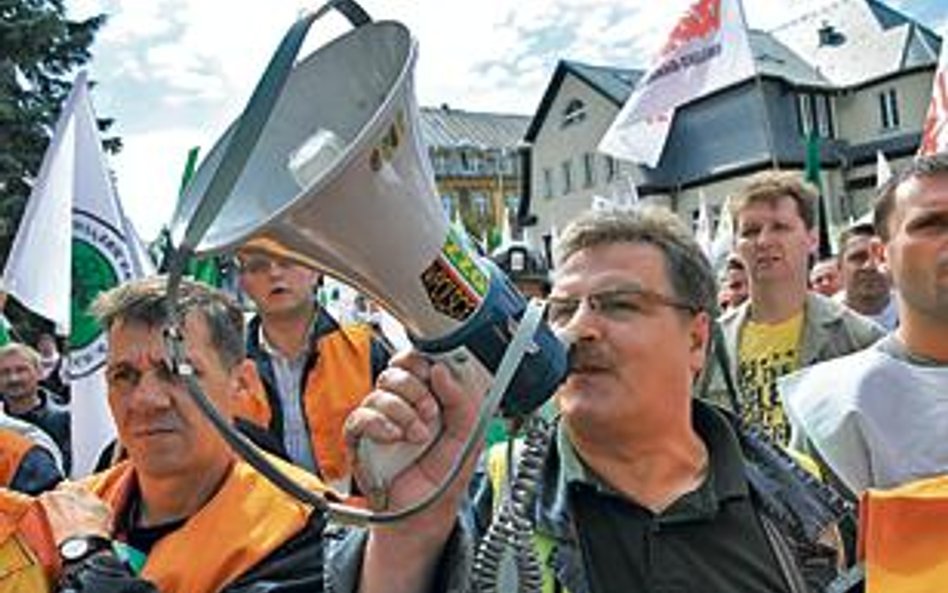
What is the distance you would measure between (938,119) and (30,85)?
1778 centimetres

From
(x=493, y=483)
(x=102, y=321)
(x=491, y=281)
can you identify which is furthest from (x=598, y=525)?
(x=102, y=321)

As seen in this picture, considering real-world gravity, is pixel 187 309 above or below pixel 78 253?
above

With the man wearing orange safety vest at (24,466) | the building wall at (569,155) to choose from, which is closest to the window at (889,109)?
the building wall at (569,155)

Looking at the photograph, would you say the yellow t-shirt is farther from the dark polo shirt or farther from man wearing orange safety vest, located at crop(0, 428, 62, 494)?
man wearing orange safety vest, located at crop(0, 428, 62, 494)

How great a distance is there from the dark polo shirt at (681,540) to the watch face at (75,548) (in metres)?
0.86

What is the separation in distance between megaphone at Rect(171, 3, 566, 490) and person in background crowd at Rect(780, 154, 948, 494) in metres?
1.20

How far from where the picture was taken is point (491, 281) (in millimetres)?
1457

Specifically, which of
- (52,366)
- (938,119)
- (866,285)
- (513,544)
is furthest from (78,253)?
(513,544)

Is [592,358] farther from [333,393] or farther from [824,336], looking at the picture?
[333,393]

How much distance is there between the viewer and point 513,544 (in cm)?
156

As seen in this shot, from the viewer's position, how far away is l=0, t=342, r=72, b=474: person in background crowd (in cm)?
628

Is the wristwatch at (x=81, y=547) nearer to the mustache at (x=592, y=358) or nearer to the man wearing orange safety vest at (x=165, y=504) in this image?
the man wearing orange safety vest at (x=165, y=504)

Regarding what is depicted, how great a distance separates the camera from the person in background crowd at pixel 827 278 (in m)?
6.38

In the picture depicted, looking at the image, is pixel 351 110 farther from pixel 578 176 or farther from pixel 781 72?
pixel 578 176
